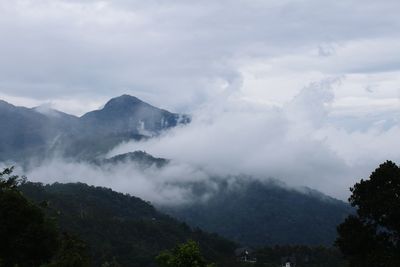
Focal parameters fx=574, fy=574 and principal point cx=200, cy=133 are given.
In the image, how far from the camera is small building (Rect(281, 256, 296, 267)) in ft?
315

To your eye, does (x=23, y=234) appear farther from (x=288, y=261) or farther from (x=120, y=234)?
(x=120, y=234)

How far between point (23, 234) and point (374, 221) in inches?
626

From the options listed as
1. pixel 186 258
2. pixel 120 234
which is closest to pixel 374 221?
pixel 186 258

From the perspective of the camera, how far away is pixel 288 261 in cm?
9725

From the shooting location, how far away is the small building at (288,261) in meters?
96.1

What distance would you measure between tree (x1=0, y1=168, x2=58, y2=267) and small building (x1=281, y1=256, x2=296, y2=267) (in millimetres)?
75513

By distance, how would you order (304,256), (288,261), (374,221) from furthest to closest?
(304,256)
(288,261)
(374,221)

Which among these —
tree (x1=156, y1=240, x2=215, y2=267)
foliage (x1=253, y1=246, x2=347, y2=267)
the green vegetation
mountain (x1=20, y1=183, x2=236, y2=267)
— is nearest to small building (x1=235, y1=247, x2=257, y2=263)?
foliage (x1=253, y1=246, x2=347, y2=267)

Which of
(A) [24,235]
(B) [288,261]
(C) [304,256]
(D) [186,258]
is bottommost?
(B) [288,261]

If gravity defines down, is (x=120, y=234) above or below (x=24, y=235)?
above

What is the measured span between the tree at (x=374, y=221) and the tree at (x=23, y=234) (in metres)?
13.6

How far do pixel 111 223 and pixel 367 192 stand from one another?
9234cm

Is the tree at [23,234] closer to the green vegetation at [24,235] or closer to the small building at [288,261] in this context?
the green vegetation at [24,235]

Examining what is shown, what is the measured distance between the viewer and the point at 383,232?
26703mm
